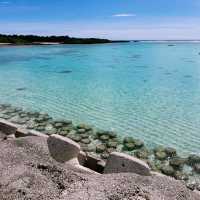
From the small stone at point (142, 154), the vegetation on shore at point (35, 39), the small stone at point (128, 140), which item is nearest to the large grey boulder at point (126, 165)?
the small stone at point (142, 154)

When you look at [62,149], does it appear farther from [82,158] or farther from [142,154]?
[142,154]

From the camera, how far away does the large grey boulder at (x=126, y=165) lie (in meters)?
5.07

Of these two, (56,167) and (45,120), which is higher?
(56,167)

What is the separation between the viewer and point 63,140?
19.7 ft

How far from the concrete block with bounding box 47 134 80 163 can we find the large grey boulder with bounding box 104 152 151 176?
952mm

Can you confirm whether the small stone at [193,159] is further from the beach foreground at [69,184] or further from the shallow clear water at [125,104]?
the beach foreground at [69,184]

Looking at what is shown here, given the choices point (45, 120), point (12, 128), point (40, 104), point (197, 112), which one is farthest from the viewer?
point (40, 104)

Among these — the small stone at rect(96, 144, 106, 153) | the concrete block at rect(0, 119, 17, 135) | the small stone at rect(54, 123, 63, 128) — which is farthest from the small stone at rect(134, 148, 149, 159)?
the concrete block at rect(0, 119, 17, 135)

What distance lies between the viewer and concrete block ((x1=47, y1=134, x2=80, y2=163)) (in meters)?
5.83

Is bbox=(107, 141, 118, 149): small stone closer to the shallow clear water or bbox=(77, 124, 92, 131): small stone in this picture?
the shallow clear water

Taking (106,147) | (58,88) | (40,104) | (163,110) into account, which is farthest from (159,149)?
(58,88)

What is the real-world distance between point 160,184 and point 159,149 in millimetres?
3245

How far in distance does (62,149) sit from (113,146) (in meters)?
2.47

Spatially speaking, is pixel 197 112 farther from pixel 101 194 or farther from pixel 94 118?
pixel 101 194
